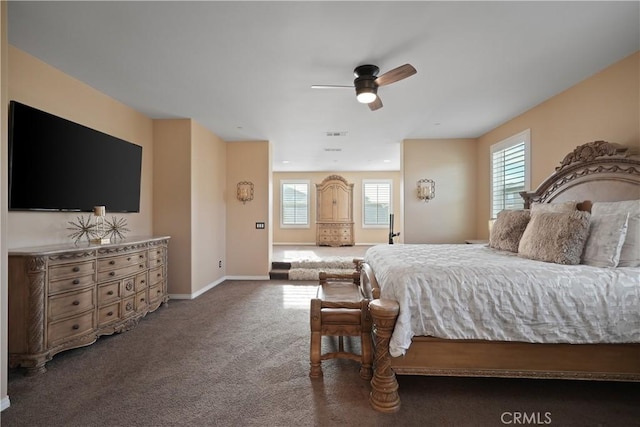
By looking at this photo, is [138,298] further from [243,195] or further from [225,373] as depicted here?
[243,195]

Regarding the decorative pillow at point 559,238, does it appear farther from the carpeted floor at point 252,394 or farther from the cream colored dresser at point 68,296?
the cream colored dresser at point 68,296

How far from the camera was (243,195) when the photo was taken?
5488 mm

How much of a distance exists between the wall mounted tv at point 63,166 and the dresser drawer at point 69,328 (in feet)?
3.40

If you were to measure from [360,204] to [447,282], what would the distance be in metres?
7.41

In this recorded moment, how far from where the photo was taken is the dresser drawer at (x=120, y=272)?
2.80 m

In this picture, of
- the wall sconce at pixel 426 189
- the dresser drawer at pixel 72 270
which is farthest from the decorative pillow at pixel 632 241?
the dresser drawer at pixel 72 270

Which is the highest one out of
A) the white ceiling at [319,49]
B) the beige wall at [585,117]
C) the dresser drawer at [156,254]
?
the white ceiling at [319,49]

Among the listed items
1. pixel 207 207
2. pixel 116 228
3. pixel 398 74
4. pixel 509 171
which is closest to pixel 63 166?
pixel 116 228

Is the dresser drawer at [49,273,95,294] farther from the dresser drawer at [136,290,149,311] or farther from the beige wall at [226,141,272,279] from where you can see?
the beige wall at [226,141,272,279]

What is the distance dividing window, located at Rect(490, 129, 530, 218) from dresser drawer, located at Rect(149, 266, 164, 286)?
4.89 meters

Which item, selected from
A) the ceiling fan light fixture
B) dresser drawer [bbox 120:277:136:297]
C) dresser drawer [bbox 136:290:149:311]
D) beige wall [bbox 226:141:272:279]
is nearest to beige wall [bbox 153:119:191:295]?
dresser drawer [bbox 136:290:149:311]

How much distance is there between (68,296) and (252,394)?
182 cm

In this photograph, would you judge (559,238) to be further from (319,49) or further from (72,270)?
(72,270)

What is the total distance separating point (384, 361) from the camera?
1.87 metres
